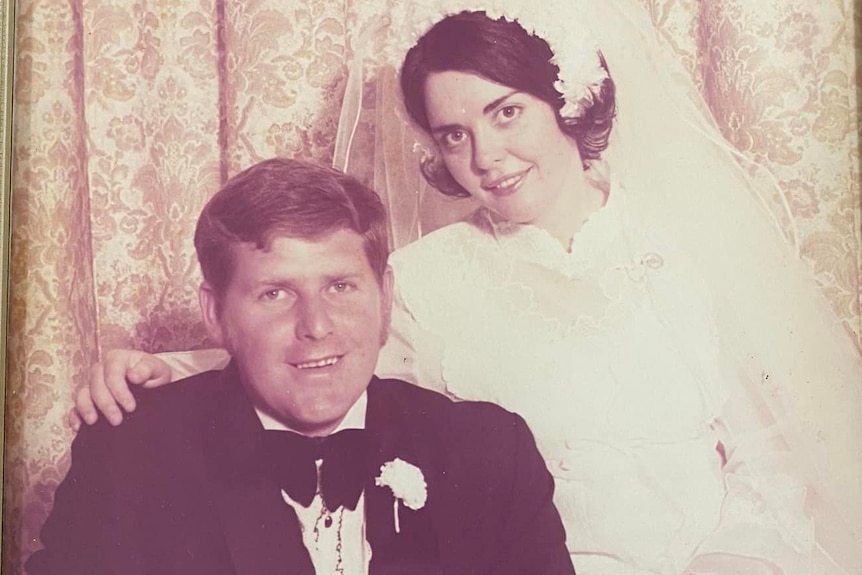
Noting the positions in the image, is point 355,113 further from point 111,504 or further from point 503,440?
point 111,504

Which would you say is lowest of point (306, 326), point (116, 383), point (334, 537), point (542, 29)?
point (334, 537)

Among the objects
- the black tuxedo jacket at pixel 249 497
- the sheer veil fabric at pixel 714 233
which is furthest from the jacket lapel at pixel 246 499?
the sheer veil fabric at pixel 714 233

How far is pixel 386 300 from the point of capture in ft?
5.44

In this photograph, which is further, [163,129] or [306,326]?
[163,129]

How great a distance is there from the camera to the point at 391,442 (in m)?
1.62

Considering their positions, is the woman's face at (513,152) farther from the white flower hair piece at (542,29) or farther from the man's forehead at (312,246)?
the man's forehead at (312,246)

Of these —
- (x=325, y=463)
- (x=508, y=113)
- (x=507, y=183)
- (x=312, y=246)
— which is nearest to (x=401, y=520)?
(x=325, y=463)

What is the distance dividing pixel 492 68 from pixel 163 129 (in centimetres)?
62

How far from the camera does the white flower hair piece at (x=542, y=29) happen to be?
167 centimetres

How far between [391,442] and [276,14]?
0.83 metres

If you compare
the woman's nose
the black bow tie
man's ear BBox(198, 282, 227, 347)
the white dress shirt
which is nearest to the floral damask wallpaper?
man's ear BBox(198, 282, 227, 347)

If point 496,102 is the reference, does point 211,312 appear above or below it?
below

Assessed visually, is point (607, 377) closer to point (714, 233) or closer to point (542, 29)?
point (714, 233)

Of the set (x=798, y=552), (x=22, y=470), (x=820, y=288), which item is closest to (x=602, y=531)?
(x=798, y=552)
